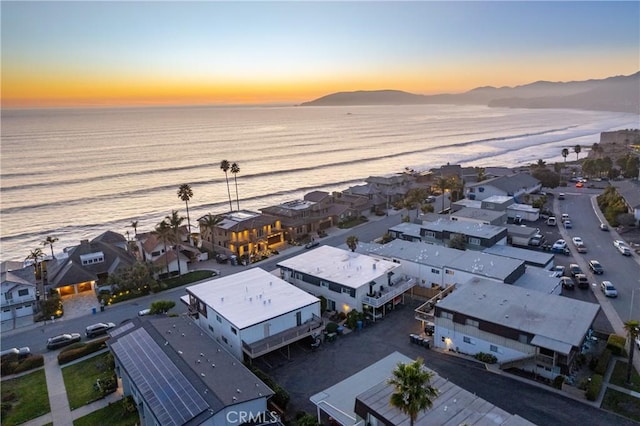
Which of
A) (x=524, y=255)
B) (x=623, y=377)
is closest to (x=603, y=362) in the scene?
(x=623, y=377)

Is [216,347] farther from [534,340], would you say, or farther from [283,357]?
[534,340]

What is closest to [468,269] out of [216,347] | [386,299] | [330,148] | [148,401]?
[386,299]

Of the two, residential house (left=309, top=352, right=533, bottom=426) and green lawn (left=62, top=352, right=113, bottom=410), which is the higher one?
residential house (left=309, top=352, right=533, bottom=426)

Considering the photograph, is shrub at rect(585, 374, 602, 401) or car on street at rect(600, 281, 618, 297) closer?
shrub at rect(585, 374, 602, 401)

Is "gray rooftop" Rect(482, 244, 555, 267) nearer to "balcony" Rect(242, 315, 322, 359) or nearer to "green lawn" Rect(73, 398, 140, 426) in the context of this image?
"balcony" Rect(242, 315, 322, 359)

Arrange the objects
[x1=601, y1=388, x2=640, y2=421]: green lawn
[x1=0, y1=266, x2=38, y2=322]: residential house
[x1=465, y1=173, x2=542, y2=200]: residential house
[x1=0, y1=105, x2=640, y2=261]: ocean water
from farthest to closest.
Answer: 1. [x1=0, y1=105, x2=640, y2=261]: ocean water
2. [x1=465, y1=173, x2=542, y2=200]: residential house
3. [x1=0, y1=266, x2=38, y2=322]: residential house
4. [x1=601, y1=388, x2=640, y2=421]: green lawn

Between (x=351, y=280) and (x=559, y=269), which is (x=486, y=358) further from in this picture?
(x=559, y=269)

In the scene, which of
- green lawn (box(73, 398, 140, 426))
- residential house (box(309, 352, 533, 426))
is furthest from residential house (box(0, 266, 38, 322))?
residential house (box(309, 352, 533, 426))
